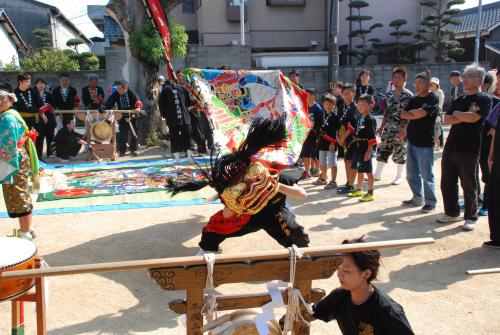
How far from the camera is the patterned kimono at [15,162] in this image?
4.33 m

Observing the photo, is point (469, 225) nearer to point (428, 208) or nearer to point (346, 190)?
point (428, 208)

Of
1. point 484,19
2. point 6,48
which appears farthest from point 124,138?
point 484,19

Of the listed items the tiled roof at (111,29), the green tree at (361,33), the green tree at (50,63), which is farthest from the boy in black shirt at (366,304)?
the tiled roof at (111,29)

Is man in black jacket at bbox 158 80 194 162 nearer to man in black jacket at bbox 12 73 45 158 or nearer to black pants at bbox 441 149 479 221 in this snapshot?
man in black jacket at bbox 12 73 45 158

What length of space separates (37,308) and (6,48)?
24.8 meters

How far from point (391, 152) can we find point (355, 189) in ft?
2.77

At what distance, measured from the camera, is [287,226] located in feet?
12.2

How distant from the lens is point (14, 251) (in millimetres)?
2635

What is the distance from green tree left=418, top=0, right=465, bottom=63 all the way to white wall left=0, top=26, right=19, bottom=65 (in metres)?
19.8

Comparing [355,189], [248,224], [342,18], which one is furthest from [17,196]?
[342,18]

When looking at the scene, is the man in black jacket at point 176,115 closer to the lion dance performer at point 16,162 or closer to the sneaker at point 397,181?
the sneaker at point 397,181

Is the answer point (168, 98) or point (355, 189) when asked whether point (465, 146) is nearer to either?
point (355, 189)

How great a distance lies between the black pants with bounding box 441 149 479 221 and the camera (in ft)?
16.1

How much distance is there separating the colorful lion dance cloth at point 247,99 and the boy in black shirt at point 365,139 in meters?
1.31
